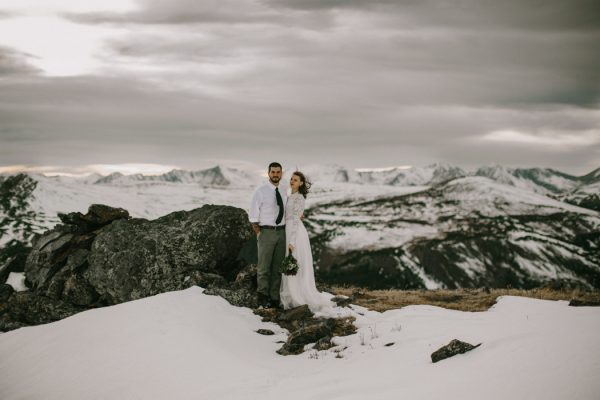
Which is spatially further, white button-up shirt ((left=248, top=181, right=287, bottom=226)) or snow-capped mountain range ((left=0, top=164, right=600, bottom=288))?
snow-capped mountain range ((left=0, top=164, right=600, bottom=288))

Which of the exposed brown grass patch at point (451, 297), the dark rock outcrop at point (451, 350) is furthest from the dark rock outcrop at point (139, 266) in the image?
the dark rock outcrop at point (451, 350)

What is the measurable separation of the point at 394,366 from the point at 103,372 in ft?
20.5

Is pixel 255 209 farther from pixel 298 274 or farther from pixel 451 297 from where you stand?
pixel 451 297

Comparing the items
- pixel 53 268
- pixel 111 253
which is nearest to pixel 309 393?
pixel 111 253

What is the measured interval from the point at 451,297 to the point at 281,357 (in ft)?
36.6

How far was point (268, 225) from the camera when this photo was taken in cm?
1473

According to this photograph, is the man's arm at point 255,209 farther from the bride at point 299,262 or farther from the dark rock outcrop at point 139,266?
the dark rock outcrop at point 139,266

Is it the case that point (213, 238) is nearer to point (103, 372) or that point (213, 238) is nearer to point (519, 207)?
point (103, 372)

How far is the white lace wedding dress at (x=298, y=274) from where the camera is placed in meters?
14.6

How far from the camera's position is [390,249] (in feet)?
266

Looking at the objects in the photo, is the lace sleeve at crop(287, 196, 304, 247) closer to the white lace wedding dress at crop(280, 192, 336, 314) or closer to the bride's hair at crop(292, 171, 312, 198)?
the white lace wedding dress at crop(280, 192, 336, 314)

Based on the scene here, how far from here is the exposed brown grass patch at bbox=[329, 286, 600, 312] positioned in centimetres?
1700

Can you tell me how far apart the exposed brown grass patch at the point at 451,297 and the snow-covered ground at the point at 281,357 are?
305cm

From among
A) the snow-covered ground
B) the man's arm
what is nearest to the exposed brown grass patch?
the snow-covered ground
